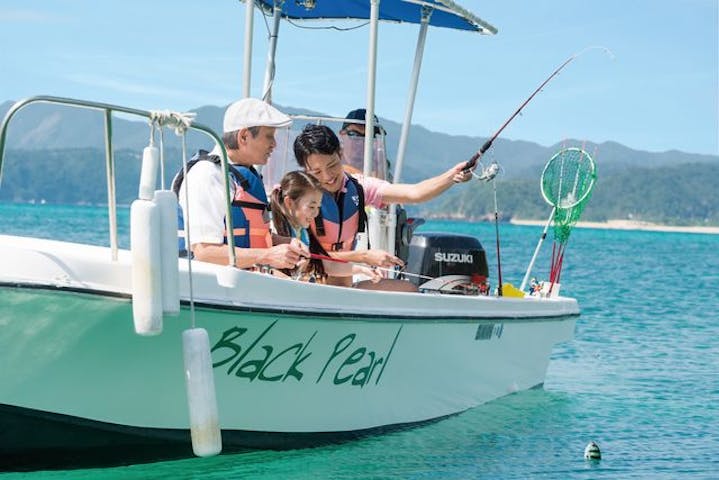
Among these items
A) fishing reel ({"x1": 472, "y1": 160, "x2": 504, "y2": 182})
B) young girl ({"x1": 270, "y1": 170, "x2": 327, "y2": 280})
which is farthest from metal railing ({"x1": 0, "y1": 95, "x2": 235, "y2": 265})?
fishing reel ({"x1": 472, "y1": 160, "x2": 504, "y2": 182})

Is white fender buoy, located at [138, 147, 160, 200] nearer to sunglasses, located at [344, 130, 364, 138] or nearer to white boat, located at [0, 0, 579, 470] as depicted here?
white boat, located at [0, 0, 579, 470]

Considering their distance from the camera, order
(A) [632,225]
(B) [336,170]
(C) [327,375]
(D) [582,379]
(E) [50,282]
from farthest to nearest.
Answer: (A) [632,225] → (D) [582,379] → (B) [336,170] → (C) [327,375] → (E) [50,282]

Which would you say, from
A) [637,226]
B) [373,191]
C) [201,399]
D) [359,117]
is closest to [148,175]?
[201,399]

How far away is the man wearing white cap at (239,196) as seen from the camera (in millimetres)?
5250

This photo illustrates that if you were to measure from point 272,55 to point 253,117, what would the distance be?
2721mm

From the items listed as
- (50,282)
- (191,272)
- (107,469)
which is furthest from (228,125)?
(107,469)

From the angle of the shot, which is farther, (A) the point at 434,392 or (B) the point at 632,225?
(B) the point at 632,225

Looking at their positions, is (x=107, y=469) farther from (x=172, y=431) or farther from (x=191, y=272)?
(x=191, y=272)

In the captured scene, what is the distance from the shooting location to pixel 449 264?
7.59m

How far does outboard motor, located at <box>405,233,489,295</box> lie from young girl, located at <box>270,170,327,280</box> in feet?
5.54

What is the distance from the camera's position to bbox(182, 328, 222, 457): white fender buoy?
14.8 ft

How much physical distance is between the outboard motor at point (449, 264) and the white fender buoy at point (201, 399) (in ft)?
10.2

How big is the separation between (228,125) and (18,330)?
61.7 inches

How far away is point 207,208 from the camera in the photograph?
5.23 metres
